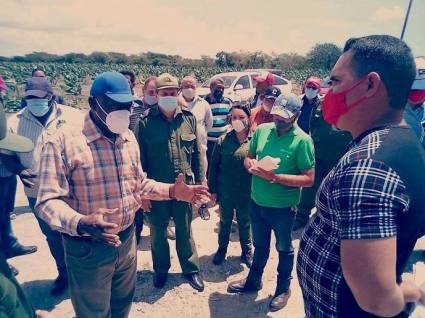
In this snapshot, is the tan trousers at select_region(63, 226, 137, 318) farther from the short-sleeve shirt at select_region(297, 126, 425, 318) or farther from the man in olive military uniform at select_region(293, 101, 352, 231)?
the man in olive military uniform at select_region(293, 101, 352, 231)

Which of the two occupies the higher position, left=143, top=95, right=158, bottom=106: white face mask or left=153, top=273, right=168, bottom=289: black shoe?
left=143, top=95, right=158, bottom=106: white face mask

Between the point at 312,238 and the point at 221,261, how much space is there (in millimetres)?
2921

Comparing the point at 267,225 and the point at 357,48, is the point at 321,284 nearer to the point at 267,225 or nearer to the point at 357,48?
the point at 357,48

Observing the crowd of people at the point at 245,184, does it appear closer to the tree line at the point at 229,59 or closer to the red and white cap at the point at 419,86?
the red and white cap at the point at 419,86

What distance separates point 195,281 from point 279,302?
1.00 m

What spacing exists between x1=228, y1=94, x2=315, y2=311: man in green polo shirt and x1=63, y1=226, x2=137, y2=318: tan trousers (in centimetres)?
139

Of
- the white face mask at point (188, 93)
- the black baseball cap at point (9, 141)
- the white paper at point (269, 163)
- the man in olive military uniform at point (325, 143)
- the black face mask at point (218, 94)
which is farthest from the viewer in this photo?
the black face mask at point (218, 94)

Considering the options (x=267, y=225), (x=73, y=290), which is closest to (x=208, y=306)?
(x=267, y=225)

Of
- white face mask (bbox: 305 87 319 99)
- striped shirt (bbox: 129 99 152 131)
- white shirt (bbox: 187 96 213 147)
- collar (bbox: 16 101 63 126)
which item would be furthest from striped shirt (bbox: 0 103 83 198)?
white face mask (bbox: 305 87 319 99)

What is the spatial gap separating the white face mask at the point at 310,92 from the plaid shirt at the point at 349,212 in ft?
15.8

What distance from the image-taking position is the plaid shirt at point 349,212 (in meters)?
1.13

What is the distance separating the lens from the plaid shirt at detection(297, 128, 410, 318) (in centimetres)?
113

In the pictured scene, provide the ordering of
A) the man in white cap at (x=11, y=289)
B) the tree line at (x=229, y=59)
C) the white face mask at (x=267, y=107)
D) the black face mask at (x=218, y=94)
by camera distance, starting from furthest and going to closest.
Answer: the tree line at (x=229, y=59) → the black face mask at (x=218, y=94) → the white face mask at (x=267, y=107) → the man in white cap at (x=11, y=289)

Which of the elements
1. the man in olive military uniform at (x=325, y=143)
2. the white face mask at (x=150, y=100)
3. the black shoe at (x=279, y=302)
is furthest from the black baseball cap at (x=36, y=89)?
the man in olive military uniform at (x=325, y=143)
